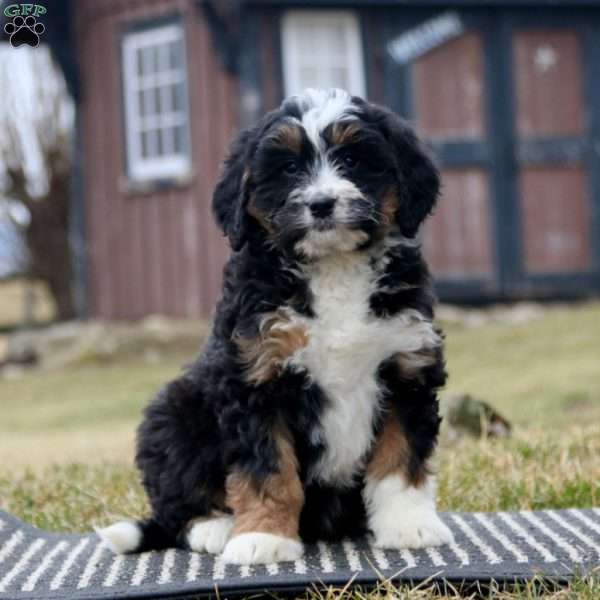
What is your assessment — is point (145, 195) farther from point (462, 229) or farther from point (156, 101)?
point (462, 229)

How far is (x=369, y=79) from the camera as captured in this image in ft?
50.8

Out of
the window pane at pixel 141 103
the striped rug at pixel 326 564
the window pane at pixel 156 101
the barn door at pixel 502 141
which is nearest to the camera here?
the striped rug at pixel 326 564

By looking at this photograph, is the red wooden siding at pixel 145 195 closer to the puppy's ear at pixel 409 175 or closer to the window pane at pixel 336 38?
the window pane at pixel 336 38

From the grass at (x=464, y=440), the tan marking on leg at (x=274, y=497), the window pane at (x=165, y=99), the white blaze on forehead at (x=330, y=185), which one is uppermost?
the window pane at (x=165, y=99)

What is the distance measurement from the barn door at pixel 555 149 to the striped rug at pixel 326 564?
11.5 metres

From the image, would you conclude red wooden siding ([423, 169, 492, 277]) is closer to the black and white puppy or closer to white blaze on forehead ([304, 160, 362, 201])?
the black and white puppy

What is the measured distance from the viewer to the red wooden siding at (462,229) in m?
15.6

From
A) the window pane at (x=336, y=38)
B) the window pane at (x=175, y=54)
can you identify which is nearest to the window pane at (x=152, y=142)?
the window pane at (x=175, y=54)

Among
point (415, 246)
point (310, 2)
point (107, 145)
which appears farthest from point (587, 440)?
point (107, 145)

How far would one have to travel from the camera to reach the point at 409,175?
4.21 metres

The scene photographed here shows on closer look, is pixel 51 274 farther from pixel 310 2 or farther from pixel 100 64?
pixel 310 2

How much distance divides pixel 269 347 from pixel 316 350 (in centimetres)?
16

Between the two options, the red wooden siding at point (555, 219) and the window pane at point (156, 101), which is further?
the window pane at point (156, 101)

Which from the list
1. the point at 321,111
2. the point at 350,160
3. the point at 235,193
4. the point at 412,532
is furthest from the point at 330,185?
the point at 412,532
